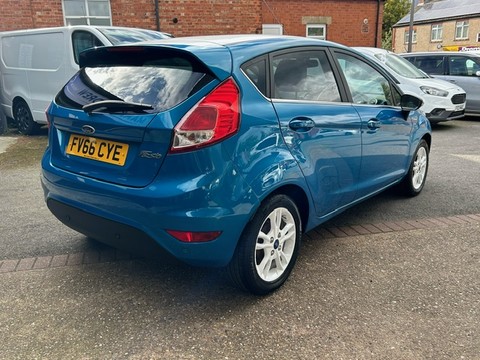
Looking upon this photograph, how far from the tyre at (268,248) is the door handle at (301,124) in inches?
17.8

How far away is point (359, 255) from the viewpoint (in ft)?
10.9

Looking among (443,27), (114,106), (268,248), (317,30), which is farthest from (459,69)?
(443,27)

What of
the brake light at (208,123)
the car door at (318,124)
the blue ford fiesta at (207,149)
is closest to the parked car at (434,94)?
the car door at (318,124)

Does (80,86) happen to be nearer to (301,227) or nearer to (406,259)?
(301,227)

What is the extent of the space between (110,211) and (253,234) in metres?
0.84

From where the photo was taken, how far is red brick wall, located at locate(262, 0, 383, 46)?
14.3 metres

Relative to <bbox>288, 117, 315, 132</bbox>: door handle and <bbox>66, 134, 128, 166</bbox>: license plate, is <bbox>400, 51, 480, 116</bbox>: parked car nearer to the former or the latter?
<bbox>288, 117, 315, 132</bbox>: door handle

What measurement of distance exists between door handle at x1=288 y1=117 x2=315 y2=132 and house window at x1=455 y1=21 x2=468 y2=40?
151 feet

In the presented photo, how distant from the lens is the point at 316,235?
3.72m

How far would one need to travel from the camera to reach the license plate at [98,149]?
2.47 meters

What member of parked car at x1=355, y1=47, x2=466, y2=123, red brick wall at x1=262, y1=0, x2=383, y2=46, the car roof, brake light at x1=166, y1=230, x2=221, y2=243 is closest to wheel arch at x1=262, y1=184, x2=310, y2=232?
brake light at x1=166, y1=230, x2=221, y2=243

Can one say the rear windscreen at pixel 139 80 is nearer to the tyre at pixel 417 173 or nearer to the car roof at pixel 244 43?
the car roof at pixel 244 43

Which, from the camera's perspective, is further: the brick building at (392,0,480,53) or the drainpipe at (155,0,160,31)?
the brick building at (392,0,480,53)

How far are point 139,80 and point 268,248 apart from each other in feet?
4.25
